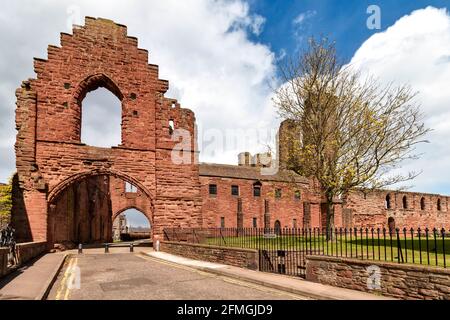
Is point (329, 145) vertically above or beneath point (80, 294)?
above

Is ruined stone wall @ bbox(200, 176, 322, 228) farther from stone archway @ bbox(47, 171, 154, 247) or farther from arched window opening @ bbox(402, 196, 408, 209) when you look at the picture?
arched window opening @ bbox(402, 196, 408, 209)

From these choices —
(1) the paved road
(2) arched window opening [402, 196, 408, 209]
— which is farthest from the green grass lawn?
(2) arched window opening [402, 196, 408, 209]

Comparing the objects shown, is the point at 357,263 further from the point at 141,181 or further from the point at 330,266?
the point at 141,181

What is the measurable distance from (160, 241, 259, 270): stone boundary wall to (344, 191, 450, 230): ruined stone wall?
91.9 feet

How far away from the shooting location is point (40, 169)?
21047 millimetres

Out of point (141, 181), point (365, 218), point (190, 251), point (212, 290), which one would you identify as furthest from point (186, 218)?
point (365, 218)

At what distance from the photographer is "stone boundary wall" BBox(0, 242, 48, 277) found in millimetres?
10156

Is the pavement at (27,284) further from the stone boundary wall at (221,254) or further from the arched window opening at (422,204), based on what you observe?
the arched window opening at (422,204)

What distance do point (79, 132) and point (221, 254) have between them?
14.0m

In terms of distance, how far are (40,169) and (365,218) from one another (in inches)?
1507

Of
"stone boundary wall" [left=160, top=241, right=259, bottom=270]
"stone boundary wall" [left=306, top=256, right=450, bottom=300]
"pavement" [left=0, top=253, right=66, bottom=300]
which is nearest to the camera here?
"stone boundary wall" [left=306, top=256, right=450, bottom=300]

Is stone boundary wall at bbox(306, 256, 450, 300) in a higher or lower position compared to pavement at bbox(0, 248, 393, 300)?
higher

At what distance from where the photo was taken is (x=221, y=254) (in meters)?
14.6
